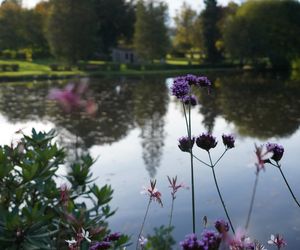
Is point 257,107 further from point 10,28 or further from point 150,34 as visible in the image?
point 10,28

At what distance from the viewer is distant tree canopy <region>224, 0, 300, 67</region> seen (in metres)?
54.9

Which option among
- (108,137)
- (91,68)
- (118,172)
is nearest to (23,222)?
(118,172)

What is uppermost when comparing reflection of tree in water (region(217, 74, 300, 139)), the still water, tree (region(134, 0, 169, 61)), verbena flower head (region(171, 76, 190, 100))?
tree (region(134, 0, 169, 61))

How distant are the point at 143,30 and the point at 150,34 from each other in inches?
49.8

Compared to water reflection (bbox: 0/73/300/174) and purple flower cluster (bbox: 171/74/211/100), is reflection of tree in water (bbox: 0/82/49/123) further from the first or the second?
purple flower cluster (bbox: 171/74/211/100)

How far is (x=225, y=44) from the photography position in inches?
2197

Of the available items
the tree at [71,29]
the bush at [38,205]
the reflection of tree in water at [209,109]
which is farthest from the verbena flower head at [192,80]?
the tree at [71,29]

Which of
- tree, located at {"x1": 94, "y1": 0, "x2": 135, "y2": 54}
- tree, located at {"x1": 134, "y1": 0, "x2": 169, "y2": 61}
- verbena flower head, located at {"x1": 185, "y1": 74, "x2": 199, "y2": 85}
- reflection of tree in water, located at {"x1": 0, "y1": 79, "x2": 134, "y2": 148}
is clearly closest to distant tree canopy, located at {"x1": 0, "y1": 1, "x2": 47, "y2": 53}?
tree, located at {"x1": 94, "y1": 0, "x2": 135, "y2": 54}

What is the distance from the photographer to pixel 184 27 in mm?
68875

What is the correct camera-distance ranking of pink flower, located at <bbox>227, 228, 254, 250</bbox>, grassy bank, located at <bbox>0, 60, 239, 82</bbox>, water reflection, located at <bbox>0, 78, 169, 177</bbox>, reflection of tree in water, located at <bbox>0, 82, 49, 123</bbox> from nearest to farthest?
pink flower, located at <bbox>227, 228, 254, 250</bbox> < water reflection, located at <bbox>0, 78, 169, 177</bbox> < reflection of tree in water, located at <bbox>0, 82, 49, 123</bbox> < grassy bank, located at <bbox>0, 60, 239, 82</bbox>

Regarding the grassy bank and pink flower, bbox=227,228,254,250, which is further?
the grassy bank

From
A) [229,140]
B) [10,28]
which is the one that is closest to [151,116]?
[229,140]

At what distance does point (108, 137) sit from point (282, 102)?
44.8 feet

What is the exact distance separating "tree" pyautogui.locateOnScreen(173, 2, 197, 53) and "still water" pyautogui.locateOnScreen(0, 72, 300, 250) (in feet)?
108
